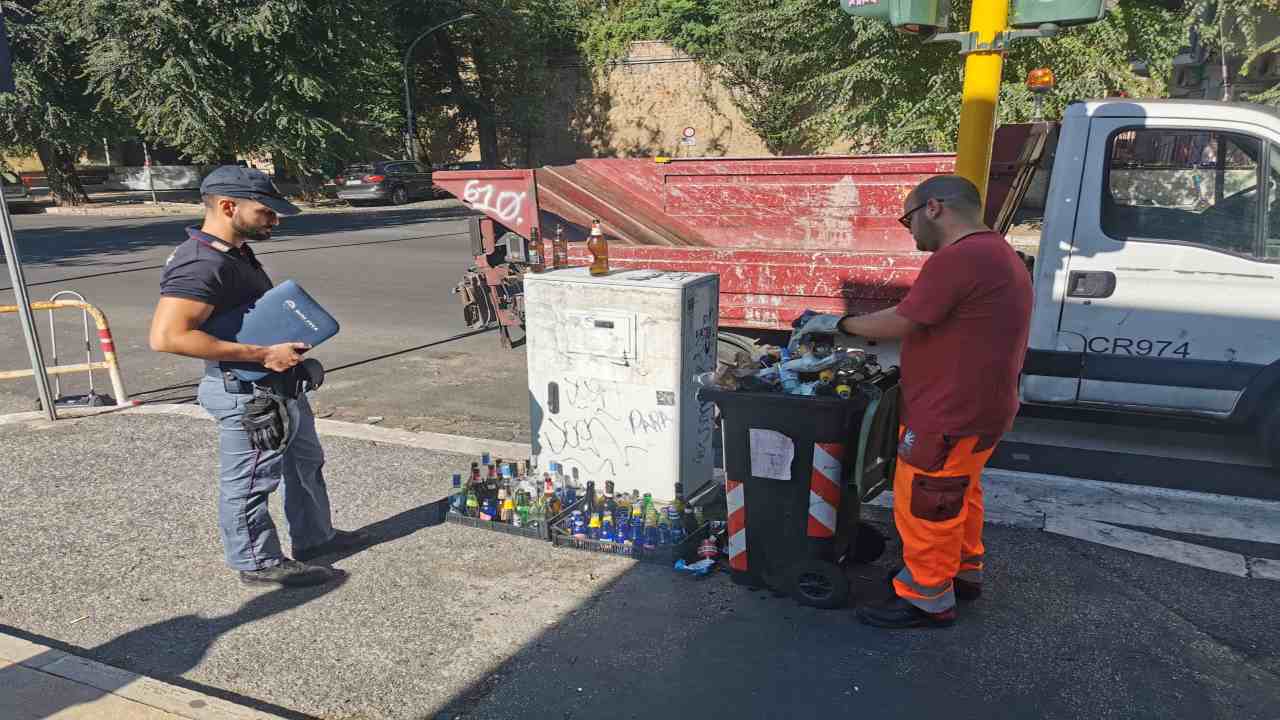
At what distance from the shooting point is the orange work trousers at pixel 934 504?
129 inches

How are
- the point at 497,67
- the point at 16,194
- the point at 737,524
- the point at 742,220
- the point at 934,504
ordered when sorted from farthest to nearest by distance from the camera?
the point at 497,67
the point at 16,194
the point at 742,220
the point at 737,524
the point at 934,504

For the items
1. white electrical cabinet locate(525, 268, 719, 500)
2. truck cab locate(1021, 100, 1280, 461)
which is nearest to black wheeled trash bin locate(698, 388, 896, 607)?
white electrical cabinet locate(525, 268, 719, 500)

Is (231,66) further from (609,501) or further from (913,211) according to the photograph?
(913,211)

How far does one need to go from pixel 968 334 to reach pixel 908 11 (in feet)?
8.10

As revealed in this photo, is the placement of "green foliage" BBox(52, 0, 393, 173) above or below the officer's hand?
above

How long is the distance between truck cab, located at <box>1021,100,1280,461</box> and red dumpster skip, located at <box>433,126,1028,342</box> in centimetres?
92

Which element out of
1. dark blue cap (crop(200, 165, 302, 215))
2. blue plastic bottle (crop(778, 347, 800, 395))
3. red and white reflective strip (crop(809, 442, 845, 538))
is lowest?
red and white reflective strip (crop(809, 442, 845, 538))

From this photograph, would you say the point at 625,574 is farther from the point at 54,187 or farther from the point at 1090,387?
the point at 54,187

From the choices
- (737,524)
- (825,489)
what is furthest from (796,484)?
(737,524)

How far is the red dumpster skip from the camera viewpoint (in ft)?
19.5

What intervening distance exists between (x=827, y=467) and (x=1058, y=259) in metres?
2.71

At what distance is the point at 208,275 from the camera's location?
11.1 ft

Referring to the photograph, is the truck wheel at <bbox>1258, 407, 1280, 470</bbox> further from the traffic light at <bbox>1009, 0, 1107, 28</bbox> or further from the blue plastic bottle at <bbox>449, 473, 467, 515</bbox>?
the blue plastic bottle at <bbox>449, 473, 467, 515</bbox>

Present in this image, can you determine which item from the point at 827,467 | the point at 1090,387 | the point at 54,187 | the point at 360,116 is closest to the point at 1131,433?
the point at 1090,387
